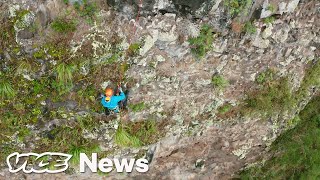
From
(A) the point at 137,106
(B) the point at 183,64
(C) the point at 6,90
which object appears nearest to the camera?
(C) the point at 6,90

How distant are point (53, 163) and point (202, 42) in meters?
4.79

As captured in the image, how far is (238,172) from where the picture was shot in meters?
11.6

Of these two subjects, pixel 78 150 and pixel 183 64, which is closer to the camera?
pixel 183 64

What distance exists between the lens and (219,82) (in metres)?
9.13

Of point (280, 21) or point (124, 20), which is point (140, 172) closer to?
point (124, 20)

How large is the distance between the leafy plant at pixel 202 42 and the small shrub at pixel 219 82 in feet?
2.57

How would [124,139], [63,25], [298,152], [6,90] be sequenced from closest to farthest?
1. [63,25]
2. [6,90]
3. [124,139]
4. [298,152]

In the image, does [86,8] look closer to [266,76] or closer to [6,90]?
[6,90]

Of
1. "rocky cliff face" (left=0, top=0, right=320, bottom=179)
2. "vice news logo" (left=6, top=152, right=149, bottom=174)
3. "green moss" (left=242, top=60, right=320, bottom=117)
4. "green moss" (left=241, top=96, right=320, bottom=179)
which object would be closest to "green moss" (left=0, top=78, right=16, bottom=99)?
"rocky cliff face" (left=0, top=0, right=320, bottom=179)

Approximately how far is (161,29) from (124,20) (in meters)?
0.82

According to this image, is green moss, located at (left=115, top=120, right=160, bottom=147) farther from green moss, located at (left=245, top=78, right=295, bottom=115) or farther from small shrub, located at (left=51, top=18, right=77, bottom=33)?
small shrub, located at (left=51, top=18, right=77, bottom=33)

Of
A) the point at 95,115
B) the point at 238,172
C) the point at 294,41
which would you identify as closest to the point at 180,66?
the point at 95,115

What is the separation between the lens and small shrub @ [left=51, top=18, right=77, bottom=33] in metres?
7.61

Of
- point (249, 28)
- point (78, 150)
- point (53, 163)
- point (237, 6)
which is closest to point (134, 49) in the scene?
point (237, 6)
